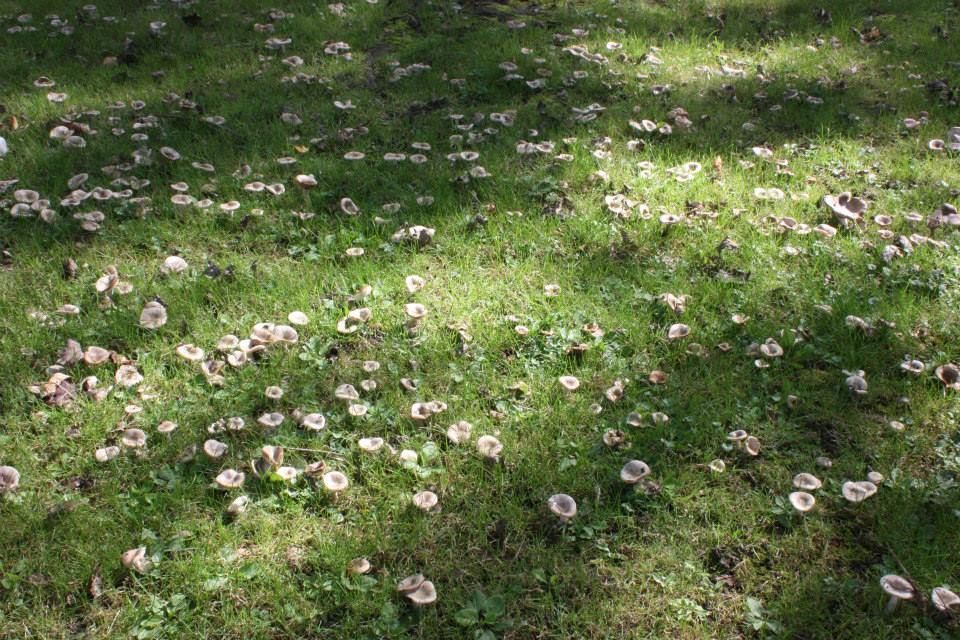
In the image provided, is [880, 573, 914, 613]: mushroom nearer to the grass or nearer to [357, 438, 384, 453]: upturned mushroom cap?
the grass

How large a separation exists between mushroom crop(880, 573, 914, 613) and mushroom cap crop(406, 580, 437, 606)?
→ 1.61 metres

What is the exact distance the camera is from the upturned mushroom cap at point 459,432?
321cm

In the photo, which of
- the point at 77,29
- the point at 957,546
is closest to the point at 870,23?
the point at 957,546

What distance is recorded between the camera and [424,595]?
2582 mm

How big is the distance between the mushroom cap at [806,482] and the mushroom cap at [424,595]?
158 cm

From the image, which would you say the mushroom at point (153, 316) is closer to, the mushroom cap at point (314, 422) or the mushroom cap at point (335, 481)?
the mushroom cap at point (314, 422)

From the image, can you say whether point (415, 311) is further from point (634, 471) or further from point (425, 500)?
point (634, 471)

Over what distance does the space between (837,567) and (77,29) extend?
7650mm

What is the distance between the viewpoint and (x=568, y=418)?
3.32 meters

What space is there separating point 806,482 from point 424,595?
1653mm

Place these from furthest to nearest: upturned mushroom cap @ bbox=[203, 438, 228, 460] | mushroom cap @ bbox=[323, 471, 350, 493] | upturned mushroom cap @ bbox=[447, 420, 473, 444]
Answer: upturned mushroom cap @ bbox=[447, 420, 473, 444] < upturned mushroom cap @ bbox=[203, 438, 228, 460] < mushroom cap @ bbox=[323, 471, 350, 493]

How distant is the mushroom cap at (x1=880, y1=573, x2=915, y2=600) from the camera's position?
253 cm

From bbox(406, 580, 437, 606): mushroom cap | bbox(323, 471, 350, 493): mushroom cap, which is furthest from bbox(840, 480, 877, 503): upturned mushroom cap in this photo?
bbox(323, 471, 350, 493): mushroom cap

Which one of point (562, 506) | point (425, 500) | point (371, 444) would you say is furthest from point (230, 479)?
point (562, 506)
